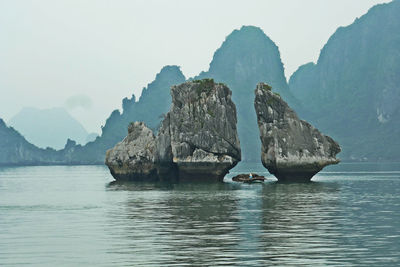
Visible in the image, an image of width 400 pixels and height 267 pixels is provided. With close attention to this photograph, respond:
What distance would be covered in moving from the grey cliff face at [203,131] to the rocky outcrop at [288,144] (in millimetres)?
4673

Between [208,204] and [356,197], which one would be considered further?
[356,197]

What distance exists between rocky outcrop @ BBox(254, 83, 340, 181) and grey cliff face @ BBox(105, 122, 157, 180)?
17.0m

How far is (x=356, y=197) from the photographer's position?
2191 inches

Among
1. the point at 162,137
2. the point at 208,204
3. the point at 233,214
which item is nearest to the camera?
the point at 233,214

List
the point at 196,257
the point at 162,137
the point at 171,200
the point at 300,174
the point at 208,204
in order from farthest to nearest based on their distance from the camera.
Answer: the point at 162,137 < the point at 300,174 < the point at 171,200 < the point at 208,204 < the point at 196,257

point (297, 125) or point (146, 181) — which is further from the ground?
point (297, 125)

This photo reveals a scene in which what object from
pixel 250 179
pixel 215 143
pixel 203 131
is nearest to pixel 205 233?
pixel 215 143

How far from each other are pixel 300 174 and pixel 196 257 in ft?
205

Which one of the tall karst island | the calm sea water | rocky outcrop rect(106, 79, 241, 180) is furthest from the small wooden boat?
the calm sea water

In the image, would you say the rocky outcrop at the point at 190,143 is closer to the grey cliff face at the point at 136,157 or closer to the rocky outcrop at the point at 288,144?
the grey cliff face at the point at 136,157

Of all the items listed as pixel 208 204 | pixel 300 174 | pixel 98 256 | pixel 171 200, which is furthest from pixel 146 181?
pixel 98 256

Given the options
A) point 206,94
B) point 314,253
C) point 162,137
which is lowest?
point 314,253

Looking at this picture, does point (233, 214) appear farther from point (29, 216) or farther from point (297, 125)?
point (297, 125)

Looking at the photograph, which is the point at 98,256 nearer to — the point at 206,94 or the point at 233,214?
the point at 233,214
